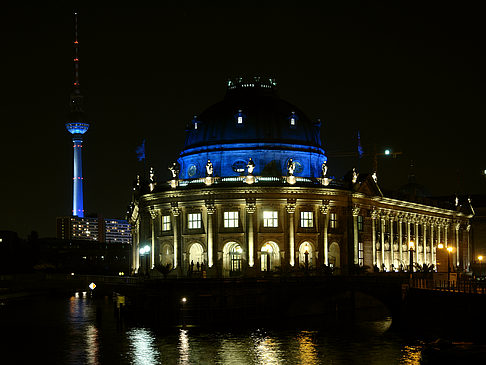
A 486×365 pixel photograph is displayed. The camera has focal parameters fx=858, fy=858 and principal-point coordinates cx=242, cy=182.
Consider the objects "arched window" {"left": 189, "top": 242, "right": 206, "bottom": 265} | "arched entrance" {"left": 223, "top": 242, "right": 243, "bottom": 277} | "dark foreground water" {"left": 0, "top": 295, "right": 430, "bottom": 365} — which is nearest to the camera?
"dark foreground water" {"left": 0, "top": 295, "right": 430, "bottom": 365}

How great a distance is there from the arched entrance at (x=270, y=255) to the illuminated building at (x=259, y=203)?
0.12 m

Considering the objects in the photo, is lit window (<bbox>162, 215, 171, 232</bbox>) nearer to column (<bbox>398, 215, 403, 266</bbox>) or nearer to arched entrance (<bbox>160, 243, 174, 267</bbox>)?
arched entrance (<bbox>160, 243, 174, 267</bbox>)

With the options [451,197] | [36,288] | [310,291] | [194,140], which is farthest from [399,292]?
[451,197]

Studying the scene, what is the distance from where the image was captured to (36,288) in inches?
6048

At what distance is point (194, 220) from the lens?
4107 inches

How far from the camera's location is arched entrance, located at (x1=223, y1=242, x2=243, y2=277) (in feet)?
333

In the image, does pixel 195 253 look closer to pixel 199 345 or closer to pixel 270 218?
pixel 270 218

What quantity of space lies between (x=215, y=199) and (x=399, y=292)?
27267 millimetres

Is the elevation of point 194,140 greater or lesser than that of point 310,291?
greater

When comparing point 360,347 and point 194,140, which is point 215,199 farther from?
point 360,347

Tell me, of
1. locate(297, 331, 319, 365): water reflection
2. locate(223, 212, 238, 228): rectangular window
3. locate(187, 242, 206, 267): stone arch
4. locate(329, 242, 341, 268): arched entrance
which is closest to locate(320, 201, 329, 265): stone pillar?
locate(329, 242, 341, 268): arched entrance

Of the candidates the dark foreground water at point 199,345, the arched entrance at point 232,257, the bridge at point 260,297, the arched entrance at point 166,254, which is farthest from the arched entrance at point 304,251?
the arched entrance at point 166,254

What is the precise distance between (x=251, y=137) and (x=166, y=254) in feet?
61.0

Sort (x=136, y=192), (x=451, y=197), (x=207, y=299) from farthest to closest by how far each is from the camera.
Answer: (x=451, y=197)
(x=136, y=192)
(x=207, y=299)
